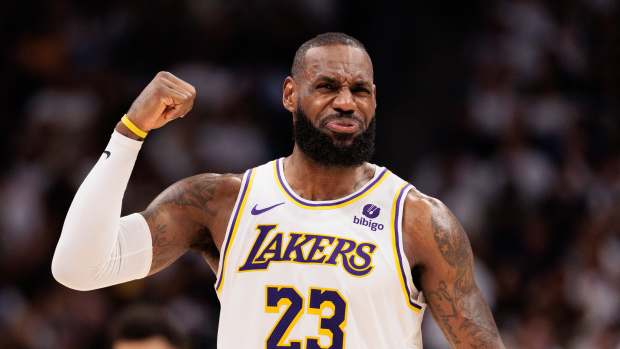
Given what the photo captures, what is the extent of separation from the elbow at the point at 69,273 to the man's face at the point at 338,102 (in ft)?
3.60

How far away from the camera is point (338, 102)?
4.45 m

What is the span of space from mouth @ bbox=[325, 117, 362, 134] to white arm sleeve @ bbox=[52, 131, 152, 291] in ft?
2.69

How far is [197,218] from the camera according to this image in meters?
4.62

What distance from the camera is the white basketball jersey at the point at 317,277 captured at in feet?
14.1

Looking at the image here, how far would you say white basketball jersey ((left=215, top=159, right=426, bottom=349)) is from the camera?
4.29m

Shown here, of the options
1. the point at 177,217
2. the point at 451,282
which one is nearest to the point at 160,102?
the point at 177,217

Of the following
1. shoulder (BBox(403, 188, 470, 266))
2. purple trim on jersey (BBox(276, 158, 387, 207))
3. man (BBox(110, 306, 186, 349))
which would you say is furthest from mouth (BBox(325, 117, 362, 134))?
man (BBox(110, 306, 186, 349))

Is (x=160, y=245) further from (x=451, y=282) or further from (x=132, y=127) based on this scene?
(x=451, y=282)

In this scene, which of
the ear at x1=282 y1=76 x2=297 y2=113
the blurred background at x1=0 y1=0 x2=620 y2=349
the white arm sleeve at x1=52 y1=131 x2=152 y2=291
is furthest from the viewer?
the blurred background at x1=0 y1=0 x2=620 y2=349

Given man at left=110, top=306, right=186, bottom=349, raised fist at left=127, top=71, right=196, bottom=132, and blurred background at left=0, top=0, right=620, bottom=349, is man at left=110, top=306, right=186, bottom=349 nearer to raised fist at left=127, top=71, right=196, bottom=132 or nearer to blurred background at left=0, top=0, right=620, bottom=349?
raised fist at left=127, top=71, right=196, bottom=132

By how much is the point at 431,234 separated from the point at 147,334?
1800 millimetres

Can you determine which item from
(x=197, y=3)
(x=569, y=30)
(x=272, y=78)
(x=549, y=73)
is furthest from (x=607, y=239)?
(x=197, y=3)

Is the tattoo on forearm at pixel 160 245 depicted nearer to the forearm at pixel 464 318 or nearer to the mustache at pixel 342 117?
the mustache at pixel 342 117

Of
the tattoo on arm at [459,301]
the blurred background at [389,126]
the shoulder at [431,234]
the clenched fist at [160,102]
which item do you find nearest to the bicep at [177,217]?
→ the clenched fist at [160,102]
